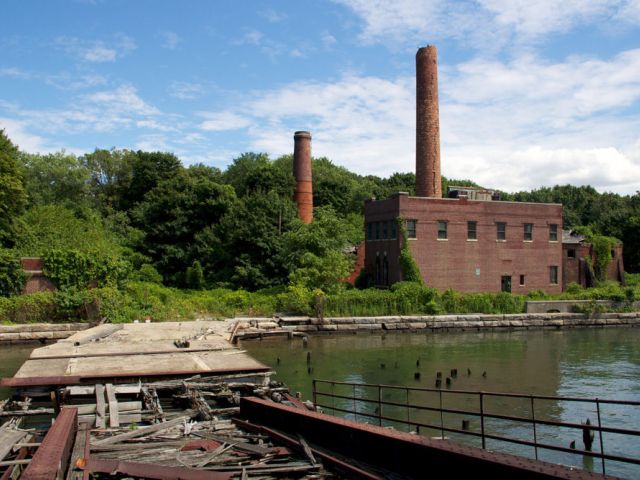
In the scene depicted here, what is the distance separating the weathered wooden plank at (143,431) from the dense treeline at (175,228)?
2593 centimetres

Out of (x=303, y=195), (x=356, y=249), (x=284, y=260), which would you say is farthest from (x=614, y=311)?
(x=303, y=195)

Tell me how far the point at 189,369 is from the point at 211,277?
28.8m

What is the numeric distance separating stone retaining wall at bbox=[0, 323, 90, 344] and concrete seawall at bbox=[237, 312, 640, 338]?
9.04 m

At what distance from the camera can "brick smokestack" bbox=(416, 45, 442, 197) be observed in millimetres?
45594

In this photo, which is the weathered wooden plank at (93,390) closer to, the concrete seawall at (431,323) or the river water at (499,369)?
the river water at (499,369)

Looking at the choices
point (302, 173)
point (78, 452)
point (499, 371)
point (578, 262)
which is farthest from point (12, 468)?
point (302, 173)

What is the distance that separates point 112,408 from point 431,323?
27.7 m

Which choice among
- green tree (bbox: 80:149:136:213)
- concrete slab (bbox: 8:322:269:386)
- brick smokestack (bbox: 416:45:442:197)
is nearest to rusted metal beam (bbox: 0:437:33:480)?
concrete slab (bbox: 8:322:269:386)

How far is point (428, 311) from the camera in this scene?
39438 mm

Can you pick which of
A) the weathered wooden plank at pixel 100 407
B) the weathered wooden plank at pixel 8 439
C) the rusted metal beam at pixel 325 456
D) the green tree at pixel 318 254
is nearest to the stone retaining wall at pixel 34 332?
the green tree at pixel 318 254

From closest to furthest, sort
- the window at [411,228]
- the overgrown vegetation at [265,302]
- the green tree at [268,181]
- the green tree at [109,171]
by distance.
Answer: the overgrown vegetation at [265,302]
the window at [411,228]
the green tree at [268,181]
the green tree at [109,171]

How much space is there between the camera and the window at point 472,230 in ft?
144

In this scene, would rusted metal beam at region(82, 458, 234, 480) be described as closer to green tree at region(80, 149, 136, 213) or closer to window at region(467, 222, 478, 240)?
window at region(467, 222, 478, 240)

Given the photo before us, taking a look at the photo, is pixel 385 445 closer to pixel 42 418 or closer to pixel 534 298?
pixel 42 418
